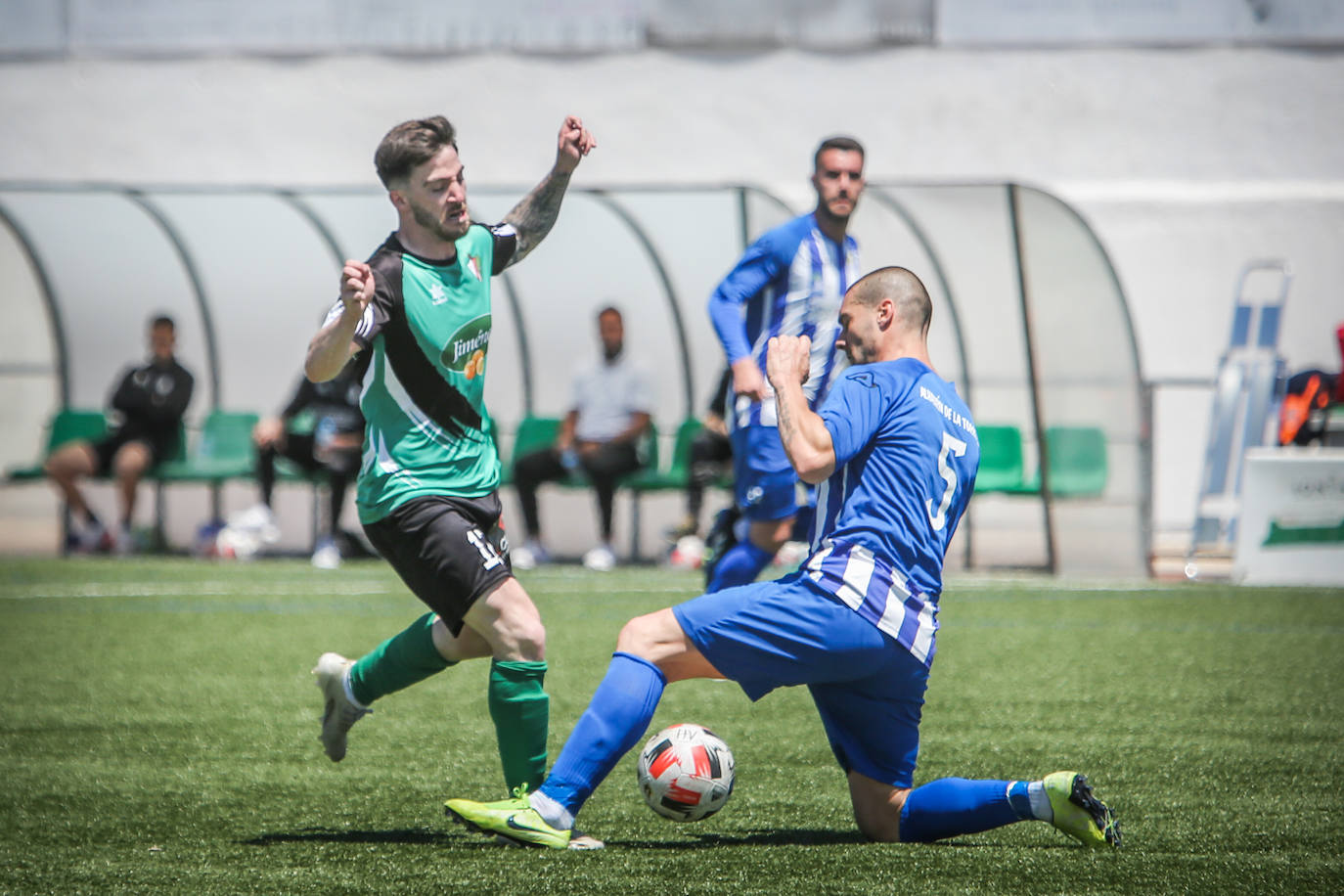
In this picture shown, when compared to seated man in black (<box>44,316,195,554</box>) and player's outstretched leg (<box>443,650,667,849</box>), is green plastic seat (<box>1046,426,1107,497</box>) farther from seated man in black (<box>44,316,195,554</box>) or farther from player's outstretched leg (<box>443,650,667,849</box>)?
player's outstretched leg (<box>443,650,667,849</box>)

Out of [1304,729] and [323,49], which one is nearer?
[1304,729]

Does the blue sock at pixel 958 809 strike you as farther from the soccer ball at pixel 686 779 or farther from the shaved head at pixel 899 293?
the shaved head at pixel 899 293

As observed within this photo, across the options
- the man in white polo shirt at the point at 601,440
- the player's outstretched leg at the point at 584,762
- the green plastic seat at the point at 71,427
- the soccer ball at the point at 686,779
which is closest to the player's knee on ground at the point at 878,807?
the soccer ball at the point at 686,779

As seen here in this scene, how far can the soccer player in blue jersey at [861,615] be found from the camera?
137 inches

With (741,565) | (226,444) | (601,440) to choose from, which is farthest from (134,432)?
(741,565)

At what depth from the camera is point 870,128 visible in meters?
17.3

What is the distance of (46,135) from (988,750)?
1553 centimetres

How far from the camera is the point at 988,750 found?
198 inches

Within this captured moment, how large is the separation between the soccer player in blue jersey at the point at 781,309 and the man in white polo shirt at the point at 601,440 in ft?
18.5

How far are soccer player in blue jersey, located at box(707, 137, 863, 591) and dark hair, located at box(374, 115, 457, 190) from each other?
8.15ft

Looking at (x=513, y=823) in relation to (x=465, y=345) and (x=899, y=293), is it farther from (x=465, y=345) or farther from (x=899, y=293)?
(x=899, y=293)

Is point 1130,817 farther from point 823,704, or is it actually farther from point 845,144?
point 845,144

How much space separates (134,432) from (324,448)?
181 cm

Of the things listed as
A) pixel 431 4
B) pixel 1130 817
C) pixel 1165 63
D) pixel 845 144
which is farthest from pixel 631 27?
pixel 1130 817
